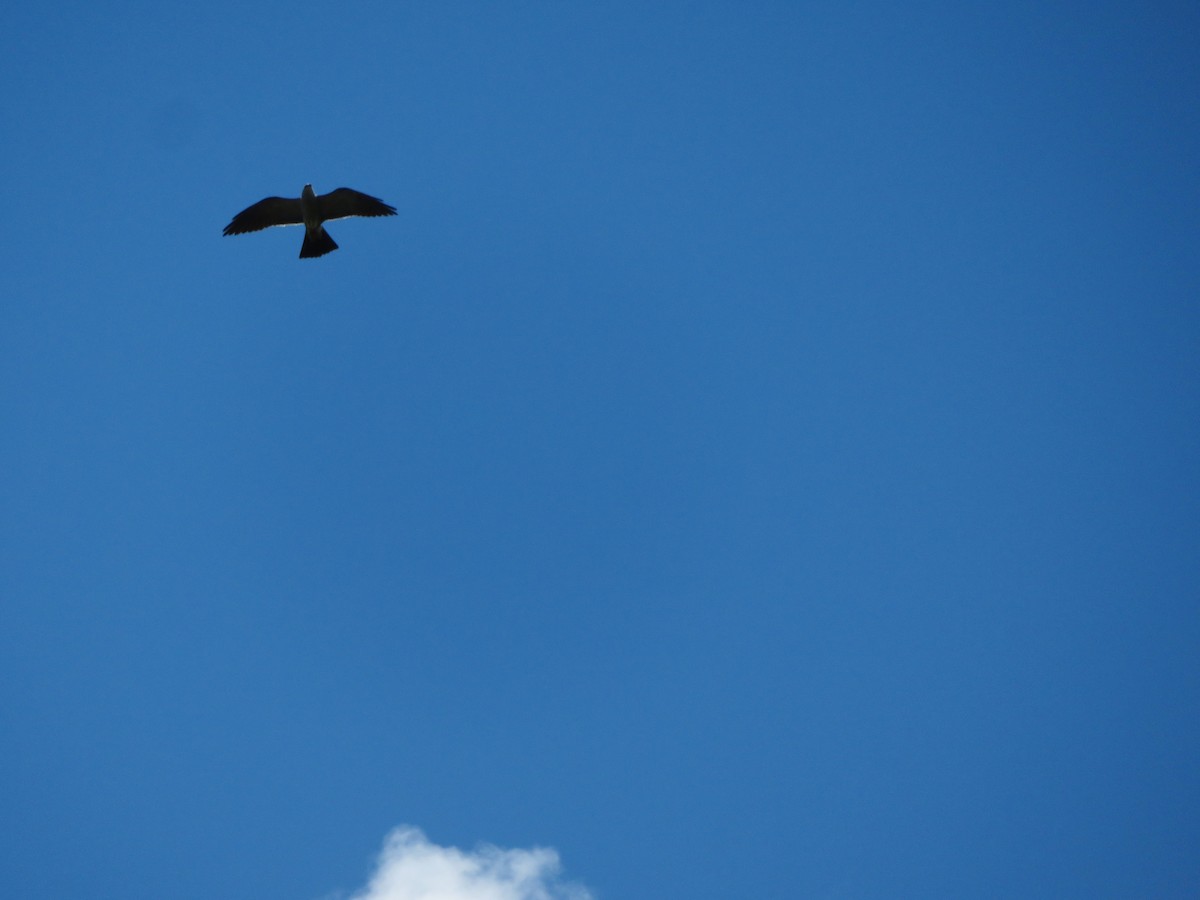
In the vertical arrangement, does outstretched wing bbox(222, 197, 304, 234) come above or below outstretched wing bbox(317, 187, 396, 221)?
below

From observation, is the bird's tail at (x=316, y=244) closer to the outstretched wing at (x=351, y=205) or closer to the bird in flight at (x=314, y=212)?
the bird in flight at (x=314, y=212)

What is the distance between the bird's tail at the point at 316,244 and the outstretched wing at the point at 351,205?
38 cm

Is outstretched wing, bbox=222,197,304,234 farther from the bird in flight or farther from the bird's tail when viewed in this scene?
the bird's tail

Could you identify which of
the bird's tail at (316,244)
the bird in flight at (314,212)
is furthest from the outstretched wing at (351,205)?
the bird's tail at (316,244)

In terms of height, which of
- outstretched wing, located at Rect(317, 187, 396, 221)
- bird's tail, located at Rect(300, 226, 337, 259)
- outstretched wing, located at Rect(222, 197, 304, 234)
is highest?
outstretched wing, located at Rect(317, 187, 396, 221)

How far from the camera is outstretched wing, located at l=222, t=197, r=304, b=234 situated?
13703mm

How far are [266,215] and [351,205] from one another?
71.6 inches

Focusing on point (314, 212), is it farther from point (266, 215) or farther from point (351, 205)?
point (266, 215)

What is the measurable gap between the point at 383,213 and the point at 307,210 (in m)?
1.44

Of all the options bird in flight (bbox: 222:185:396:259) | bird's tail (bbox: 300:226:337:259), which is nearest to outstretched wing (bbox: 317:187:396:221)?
bird in flight (bbox: 222:185:396:259)

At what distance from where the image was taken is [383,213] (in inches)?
546

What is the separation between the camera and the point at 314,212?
539 inches

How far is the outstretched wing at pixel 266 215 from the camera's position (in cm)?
1370

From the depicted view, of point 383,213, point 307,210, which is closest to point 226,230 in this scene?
point 307,210
